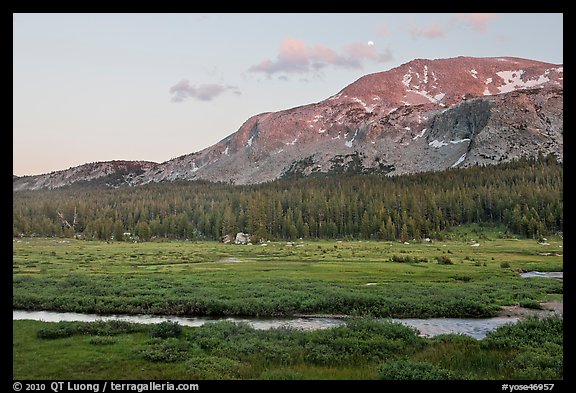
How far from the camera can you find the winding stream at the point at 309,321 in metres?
28.9

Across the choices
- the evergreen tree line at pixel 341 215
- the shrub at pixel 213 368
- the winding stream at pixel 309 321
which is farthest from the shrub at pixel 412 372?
the evergreen tree line at pixel 341 215

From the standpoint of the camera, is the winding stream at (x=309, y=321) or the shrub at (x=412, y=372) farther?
the winding stream at (x=309, y=321)

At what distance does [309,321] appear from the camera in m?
31.3

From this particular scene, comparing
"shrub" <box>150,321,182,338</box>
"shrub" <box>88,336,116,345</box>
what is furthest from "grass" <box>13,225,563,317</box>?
"shrub" <box>88,336,116,345</box>

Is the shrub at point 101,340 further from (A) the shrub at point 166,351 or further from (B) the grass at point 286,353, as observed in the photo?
(A) the shrub at point 166,351

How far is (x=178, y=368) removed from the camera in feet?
59.5

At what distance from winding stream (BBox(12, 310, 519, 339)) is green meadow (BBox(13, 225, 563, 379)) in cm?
148

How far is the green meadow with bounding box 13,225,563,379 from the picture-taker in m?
17.8

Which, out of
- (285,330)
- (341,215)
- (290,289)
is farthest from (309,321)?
(341,215)

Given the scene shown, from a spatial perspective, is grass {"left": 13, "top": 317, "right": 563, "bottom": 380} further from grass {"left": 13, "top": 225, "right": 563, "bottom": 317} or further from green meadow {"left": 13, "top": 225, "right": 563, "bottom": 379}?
grass {"left": 13, "top": 225, "right": 563, "bottom": 317}

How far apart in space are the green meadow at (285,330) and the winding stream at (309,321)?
148 cm
